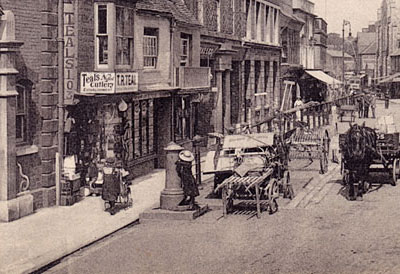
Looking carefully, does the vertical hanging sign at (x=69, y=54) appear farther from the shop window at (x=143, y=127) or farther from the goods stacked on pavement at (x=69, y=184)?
the shop window at (x=143, y=127)

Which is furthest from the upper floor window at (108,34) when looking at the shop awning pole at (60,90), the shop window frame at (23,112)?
the shop window frame at (23,112)

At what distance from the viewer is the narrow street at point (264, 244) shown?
10055 mm

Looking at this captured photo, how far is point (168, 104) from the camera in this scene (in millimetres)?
22875

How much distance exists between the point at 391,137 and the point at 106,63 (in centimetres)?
806

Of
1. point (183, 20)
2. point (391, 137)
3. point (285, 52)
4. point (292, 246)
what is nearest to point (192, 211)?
point (292, 246)

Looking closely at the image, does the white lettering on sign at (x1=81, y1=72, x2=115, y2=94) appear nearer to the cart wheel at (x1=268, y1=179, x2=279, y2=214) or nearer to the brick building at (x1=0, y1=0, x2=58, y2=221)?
the brick building at (x1=0, y1=0, x2=58, y2=221)

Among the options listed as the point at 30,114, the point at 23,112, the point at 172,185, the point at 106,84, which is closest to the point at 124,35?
the point at 106,84

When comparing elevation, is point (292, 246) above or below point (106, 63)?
below

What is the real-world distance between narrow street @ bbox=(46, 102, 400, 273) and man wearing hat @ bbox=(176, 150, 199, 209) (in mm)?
564

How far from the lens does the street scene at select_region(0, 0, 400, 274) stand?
11023 mm

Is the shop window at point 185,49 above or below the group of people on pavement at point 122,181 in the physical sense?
above

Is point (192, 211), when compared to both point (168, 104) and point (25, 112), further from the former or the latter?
point (168, 104)

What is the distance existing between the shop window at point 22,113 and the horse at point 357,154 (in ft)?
24.8

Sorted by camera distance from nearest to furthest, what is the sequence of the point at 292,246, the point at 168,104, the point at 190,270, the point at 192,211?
the point at 190,270
the point at 292,246
the point at 192,211
the point at 168,104
